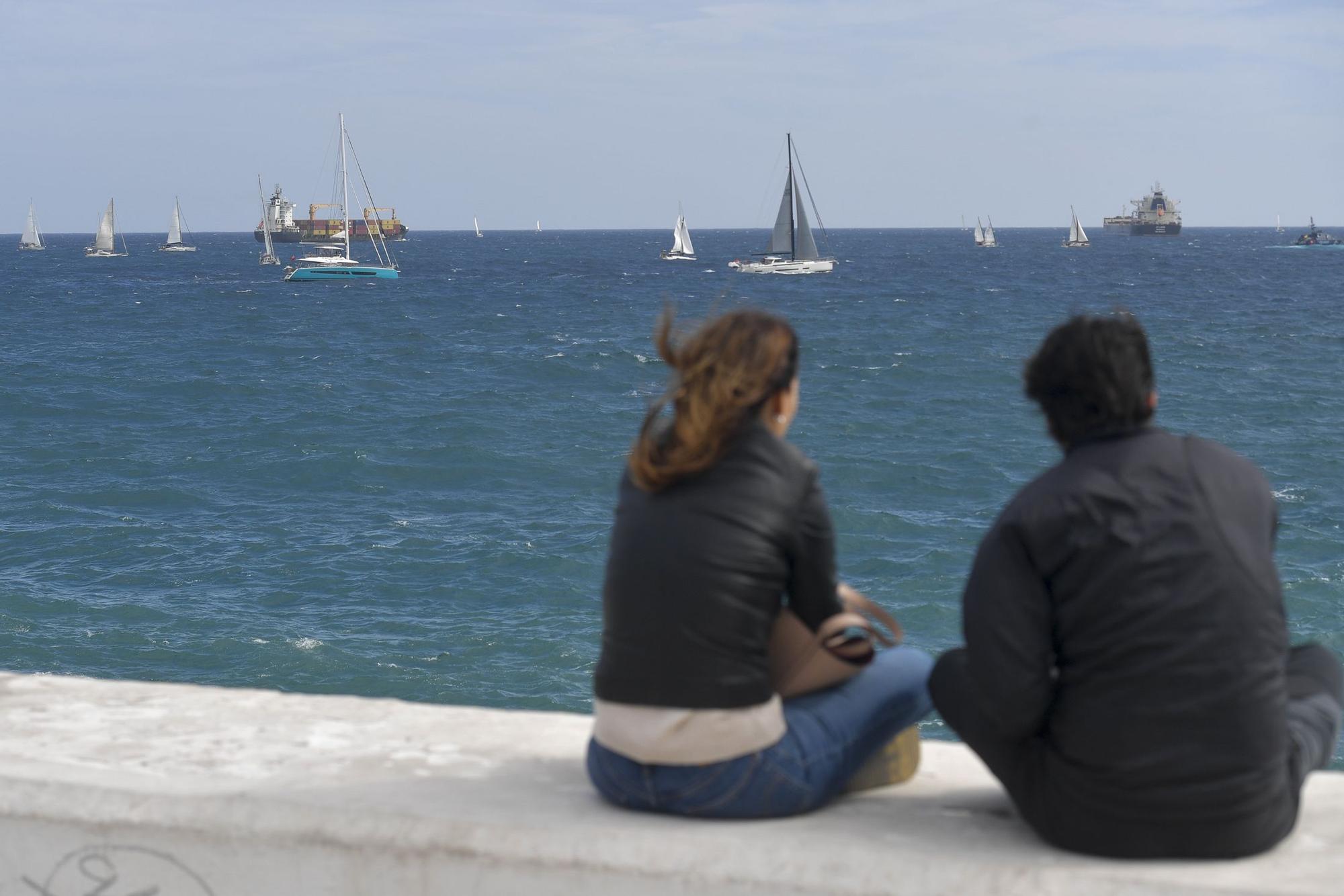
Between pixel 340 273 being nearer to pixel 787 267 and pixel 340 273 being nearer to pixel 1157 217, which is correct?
pixel 787 267

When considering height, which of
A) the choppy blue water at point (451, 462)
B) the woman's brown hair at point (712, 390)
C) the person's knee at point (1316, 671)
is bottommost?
the choppy blue water at point (451, 462)

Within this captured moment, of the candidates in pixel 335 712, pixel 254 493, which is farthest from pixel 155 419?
pixel 335 712

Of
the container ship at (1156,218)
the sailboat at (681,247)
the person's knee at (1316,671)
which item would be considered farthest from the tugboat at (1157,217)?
the person's knee at (1316,671)

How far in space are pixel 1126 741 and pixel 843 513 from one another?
54.6ft

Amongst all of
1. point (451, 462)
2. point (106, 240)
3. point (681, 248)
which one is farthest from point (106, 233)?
point (451, 462)

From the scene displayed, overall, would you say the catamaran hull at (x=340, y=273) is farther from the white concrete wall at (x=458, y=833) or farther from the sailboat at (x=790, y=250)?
the white concrete wall at (x=458, y=833)

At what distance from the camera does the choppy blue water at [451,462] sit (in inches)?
548

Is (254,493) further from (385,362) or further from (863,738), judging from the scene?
(863,738)

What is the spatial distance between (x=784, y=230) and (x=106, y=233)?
69814mm

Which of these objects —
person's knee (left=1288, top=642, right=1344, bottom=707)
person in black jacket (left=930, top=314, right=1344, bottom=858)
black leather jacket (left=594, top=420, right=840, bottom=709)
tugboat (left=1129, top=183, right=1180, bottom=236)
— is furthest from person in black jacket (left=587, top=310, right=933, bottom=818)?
tugboat (left=1129, top=183, right=1180, bottom=236)

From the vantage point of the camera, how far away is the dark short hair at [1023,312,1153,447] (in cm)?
220

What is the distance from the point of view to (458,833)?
2268mm

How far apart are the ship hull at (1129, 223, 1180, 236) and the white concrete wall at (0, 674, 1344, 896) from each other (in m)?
159

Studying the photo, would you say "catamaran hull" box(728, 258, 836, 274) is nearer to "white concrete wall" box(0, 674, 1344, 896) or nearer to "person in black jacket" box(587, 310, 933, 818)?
"white concrete wall" box(0, 674, 1344, 896)
